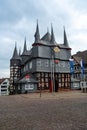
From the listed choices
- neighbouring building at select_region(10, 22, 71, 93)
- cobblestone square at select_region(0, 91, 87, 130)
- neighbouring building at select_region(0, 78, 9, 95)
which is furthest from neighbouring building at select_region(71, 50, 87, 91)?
cobblestone square at select_region(0, 91, 87, 130)

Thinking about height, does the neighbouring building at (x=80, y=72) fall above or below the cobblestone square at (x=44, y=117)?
above

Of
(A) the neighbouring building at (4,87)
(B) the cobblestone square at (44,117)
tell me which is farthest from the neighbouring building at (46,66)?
(B) the cobblestone square at (44,117)

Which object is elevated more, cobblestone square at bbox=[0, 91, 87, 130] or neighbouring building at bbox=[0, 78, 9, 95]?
neighbouring building at bbox=[0, 78, 9, 95]

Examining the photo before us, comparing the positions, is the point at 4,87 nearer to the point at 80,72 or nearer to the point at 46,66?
the point at 46,66

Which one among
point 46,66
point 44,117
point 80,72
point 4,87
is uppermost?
point 46,66

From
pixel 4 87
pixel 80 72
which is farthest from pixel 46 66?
pixel 4 87

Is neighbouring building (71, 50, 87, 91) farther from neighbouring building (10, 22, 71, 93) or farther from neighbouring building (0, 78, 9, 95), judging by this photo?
neighbouring building (0, 78, 9, 95)

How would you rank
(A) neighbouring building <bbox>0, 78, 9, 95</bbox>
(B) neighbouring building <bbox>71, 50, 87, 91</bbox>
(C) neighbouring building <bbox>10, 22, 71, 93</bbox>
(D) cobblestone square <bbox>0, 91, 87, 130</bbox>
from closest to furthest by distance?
(D) cobblestone square <bbox>0, 91, 87, 130</bbox> → (C) neighbouring building <bbox>10, 22, 71, 93</bbox> → (B) neighbouring building <bbox>71, 50, 87, 91</bbox> → (A) neighbouring building <bbox>0, 78, 9, 95</bbox>

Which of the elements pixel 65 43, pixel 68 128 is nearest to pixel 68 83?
pixel 65 43

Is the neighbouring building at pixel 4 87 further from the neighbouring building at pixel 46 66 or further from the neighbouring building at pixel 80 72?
the neighbouring building at pixel 80 72

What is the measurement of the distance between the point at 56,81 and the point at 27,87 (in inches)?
269

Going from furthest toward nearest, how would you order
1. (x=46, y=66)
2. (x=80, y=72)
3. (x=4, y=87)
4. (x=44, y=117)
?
(x=4, y=87)
(x=80, y=72)
(x=46, y=66)
(x=44, y=117)

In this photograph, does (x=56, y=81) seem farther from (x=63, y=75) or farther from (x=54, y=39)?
(x=54, y=39)

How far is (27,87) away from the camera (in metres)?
48.2
